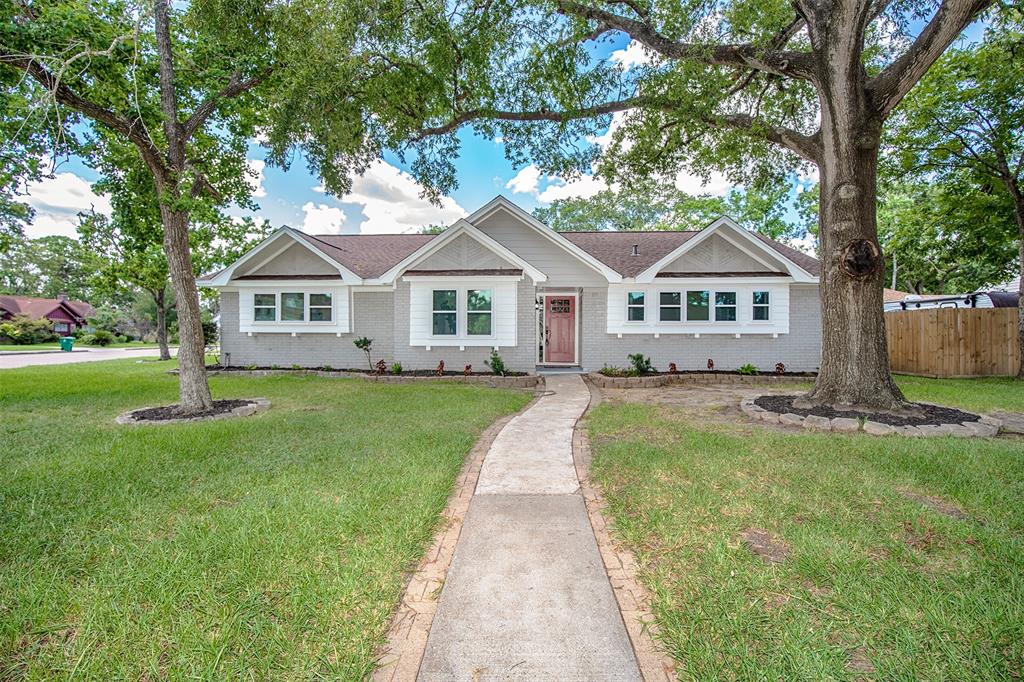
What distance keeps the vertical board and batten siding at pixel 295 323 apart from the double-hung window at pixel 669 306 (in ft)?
31.8

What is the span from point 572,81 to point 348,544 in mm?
8794

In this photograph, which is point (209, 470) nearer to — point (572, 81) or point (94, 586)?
point (94, 586)

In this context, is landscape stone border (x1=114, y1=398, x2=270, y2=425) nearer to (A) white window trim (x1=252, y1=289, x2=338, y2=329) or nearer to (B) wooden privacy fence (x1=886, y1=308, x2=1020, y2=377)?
(A) white window trim (x1=252, y1=289, x2=338, y2=329)

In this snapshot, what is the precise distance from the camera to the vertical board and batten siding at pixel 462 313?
38.1ft

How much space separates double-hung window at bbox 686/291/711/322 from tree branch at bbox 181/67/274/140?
11.8 metres

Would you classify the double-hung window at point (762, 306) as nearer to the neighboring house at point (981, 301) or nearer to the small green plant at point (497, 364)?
the neighboring house at point (981, 301)

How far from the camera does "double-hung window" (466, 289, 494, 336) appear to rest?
11773 mm

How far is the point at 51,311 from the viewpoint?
4388cm

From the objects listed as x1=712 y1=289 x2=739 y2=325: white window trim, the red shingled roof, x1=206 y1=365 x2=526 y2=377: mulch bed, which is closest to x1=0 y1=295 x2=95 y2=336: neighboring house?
the red shingled roof

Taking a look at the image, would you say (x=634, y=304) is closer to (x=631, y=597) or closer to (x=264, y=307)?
(x=631, y=597)

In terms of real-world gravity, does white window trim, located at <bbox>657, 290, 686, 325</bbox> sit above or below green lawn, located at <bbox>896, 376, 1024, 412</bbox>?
above

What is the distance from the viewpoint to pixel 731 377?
11680mm

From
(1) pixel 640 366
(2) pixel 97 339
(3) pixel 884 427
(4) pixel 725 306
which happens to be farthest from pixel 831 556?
(2) pixel 97 339

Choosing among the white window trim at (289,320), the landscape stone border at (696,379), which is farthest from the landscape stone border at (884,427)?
the white window trim at (289,320)
